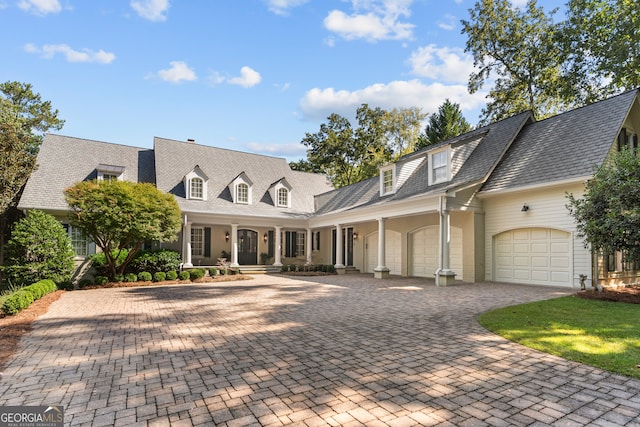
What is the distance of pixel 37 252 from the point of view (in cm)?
1227

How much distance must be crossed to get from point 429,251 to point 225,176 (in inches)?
490

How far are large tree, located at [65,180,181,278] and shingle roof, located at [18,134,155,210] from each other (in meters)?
2.85

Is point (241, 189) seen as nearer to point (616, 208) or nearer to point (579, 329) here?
point (616, 208)

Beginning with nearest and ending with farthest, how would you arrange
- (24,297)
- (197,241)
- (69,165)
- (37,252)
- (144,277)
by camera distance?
(24,297), (37,252), (144,277), (69,165), (197,241)

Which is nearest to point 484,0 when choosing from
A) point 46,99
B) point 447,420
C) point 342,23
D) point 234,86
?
point 342,23

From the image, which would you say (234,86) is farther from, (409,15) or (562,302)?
(562,302)

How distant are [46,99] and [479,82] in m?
32.3

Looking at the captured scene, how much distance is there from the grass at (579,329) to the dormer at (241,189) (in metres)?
15.2

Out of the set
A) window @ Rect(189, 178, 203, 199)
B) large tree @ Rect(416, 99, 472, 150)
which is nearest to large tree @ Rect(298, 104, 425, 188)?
large tree @ Rect(416, 99, 472, 150)

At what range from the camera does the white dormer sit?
1744cm

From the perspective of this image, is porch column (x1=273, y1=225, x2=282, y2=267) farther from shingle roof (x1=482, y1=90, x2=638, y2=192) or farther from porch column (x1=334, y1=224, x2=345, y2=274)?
shingle roof (x1=482, y1=90, x2=638, y2=192)

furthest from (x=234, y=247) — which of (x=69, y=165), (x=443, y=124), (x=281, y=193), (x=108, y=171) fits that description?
(x=443, y=124)

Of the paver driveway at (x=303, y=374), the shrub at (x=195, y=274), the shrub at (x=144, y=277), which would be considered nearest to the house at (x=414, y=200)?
the shrub at (x=195, y=274)

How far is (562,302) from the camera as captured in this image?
8.48m
